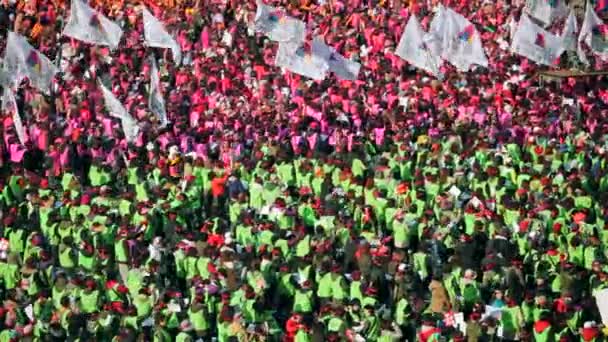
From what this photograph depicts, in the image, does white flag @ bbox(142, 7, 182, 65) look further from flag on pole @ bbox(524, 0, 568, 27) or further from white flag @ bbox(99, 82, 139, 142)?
flag on pole @ bbox(524, 0, 568, 27)

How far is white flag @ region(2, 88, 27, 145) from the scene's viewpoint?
3209cm

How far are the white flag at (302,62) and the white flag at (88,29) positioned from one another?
3945 mm

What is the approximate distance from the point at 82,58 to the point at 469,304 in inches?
729

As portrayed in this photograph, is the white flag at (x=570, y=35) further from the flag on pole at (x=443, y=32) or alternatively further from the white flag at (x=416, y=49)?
the white flag at (x=416, y=49)

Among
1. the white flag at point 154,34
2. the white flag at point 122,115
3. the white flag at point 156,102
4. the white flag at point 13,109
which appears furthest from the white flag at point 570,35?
the white flag at point 13,109

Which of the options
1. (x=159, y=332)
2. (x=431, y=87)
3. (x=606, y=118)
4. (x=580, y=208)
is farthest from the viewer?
(x=431, y=87)

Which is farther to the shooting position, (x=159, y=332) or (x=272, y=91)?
(x=272, y=91)

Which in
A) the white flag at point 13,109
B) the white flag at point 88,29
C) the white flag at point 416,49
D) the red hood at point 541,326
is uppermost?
the white flag at point 416,49

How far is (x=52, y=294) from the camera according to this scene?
82.7 ft

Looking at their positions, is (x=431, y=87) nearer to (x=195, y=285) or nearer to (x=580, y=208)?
(x=580, y=208)

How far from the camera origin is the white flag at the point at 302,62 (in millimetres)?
34906

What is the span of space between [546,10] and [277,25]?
21.6ft

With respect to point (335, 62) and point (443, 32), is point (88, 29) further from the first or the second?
point (443, 32)

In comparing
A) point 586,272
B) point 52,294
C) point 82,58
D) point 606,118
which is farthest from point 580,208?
point 82,58
